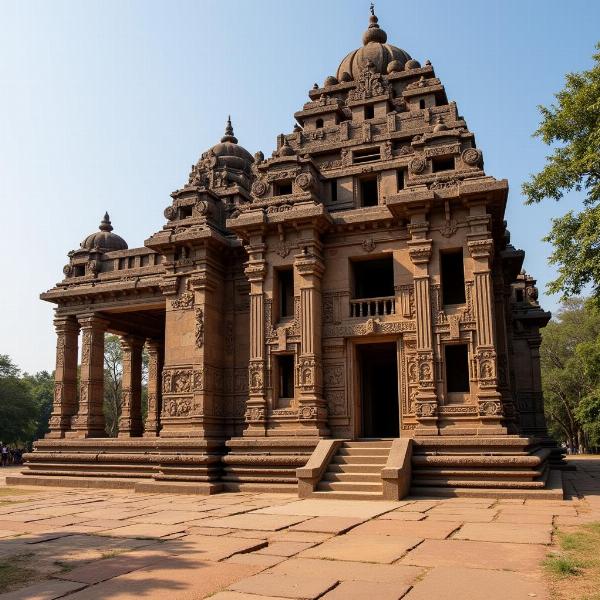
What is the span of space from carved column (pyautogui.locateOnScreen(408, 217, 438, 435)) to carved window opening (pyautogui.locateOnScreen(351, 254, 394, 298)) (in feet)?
5.94

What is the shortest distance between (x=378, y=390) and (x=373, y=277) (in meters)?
3.89

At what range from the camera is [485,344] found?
51.4 ft

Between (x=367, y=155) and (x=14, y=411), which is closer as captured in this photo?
(x=367, y=155)

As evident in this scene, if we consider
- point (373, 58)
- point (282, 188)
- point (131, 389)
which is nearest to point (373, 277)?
point (282, 188)

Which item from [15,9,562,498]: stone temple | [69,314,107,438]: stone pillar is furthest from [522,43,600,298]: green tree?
[69,314,107,438]: stone pillar

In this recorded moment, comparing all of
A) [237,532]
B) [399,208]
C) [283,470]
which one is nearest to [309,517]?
[237,532]

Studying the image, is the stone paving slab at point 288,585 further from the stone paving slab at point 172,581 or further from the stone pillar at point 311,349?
the stone pillar at point 311,349

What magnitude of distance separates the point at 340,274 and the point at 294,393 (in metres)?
3.69

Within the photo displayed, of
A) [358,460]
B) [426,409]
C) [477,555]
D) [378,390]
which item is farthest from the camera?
[378,390]

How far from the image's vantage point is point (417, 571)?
651 cm

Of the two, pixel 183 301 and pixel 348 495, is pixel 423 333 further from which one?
pixel 183 301

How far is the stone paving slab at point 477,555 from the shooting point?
6.73 m

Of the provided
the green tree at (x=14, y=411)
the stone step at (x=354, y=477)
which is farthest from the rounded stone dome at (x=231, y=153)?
the green tree at (x=14, y=411)

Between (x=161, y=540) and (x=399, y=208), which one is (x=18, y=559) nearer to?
(x=161, y=540)
